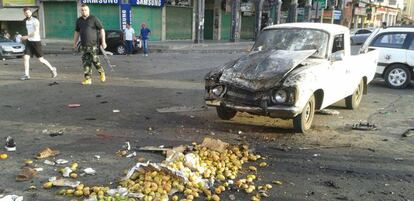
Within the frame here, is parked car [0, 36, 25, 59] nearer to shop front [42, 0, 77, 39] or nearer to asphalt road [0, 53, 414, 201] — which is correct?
asphalt road [0, 53, 414, 201]

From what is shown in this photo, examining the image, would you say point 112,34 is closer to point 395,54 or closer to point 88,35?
point 88,35

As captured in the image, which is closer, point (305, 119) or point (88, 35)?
point (305, 119)

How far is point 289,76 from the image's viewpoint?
6.68 m

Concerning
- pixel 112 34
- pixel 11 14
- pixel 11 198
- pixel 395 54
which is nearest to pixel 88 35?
pixel 11 198

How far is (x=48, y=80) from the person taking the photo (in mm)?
11742

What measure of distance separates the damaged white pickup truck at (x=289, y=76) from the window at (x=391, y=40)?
424cm

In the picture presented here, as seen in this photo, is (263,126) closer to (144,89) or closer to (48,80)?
(144,89)

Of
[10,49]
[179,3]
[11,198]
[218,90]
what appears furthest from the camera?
[179,3]

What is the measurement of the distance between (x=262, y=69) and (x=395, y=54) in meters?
6.89

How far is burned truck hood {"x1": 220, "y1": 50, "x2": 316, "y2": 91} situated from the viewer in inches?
266

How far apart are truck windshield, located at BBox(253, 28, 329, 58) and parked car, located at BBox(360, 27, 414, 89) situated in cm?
477

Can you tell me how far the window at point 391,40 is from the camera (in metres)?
12.3

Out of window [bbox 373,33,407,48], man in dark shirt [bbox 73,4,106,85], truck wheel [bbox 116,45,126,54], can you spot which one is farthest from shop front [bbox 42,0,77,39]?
window [bbox 373,33,407,48]

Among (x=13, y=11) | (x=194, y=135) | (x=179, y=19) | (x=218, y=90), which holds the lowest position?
(x=194, y=135)
